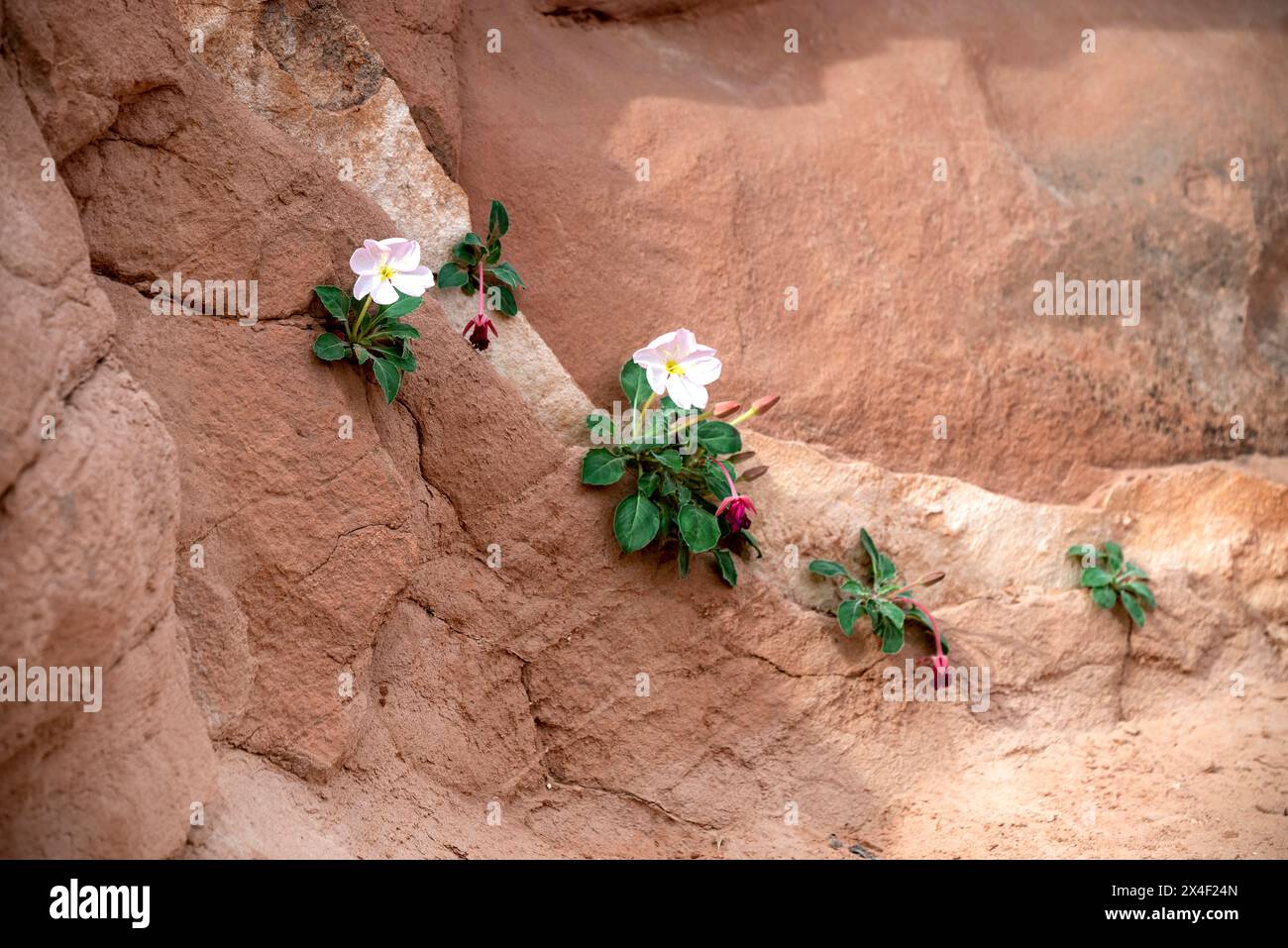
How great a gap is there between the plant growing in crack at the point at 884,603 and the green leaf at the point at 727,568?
13.1 inches

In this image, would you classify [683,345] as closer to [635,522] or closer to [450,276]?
[635,522]

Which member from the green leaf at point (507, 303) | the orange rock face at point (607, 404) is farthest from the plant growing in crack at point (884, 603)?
the green leaf at point (507, 303)

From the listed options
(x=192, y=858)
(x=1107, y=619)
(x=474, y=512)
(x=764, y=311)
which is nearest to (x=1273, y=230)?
(x=1107, y=619)

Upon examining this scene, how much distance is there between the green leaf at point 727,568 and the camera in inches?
143

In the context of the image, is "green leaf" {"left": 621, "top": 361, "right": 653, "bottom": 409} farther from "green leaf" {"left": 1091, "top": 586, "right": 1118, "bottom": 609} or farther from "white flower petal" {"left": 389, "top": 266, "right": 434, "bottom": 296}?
"green leaf" {"left": 1091, "top": 586, "right": 1118, "bottom": 609}

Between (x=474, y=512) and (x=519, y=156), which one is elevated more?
(x=519, y=156)

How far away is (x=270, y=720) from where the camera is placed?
2984 millimetres

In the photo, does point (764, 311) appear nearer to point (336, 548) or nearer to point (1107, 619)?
point (1107, 619)

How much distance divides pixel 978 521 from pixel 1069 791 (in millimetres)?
1045

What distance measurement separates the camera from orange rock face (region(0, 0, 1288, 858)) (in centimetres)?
266

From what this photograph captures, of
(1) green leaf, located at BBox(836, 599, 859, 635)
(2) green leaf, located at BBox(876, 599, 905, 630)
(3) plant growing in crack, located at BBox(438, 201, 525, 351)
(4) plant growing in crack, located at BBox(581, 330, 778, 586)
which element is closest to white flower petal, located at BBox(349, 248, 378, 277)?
(3) plant growing in crack, located at BBox(438, 201, 525, 351)

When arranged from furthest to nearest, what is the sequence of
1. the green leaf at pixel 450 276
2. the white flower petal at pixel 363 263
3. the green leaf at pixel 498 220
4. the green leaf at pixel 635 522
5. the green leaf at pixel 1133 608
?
the green leaf at pixel 1133 608 < the green leaf at pixel 498 220 < the green leaf at pixel 450 276 < the green leaf at pixel 635 522 < the white flower petal at pixel 363 263

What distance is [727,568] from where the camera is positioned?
3645mm

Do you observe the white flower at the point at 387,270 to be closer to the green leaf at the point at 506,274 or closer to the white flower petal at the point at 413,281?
the white flower petal at the point at 413,281
